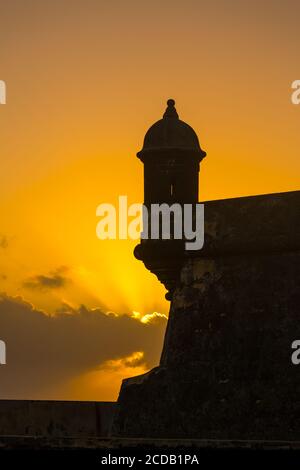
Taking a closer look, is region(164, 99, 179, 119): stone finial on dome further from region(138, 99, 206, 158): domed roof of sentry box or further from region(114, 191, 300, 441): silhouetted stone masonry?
region(114, 191, 300, 441): silhouetted stone masonry

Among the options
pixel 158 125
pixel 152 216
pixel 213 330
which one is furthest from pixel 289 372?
pixel 158 125

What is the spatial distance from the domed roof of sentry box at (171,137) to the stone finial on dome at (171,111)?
0.22ft

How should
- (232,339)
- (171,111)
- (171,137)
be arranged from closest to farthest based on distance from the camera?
(232,339), (171,137), (171,111)

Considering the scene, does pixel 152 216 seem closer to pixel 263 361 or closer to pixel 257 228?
pixel 257 228

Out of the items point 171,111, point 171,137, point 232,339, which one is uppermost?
point 171,111

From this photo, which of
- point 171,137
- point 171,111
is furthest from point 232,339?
point 171,111

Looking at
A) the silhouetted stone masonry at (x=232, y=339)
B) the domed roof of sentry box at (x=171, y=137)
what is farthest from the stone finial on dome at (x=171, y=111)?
the silhouetted stone masonry at (x=232, y=339)

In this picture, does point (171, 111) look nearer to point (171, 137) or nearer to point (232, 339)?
point (171, 137)

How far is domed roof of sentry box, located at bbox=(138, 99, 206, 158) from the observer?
56.0ft

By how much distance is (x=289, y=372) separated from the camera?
46.8 ft

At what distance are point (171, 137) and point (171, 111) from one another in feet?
2.06

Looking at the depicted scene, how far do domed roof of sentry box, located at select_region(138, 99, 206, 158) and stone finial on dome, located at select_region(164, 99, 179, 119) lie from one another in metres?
0.07

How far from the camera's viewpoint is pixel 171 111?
17625 millimetres

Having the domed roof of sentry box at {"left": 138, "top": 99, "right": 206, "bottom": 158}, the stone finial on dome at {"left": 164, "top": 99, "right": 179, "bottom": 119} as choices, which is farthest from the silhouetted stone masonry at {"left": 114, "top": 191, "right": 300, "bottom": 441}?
the stone finial on dome at {"left": 164, "top": 99, "right": 179, "bottom": 119}
